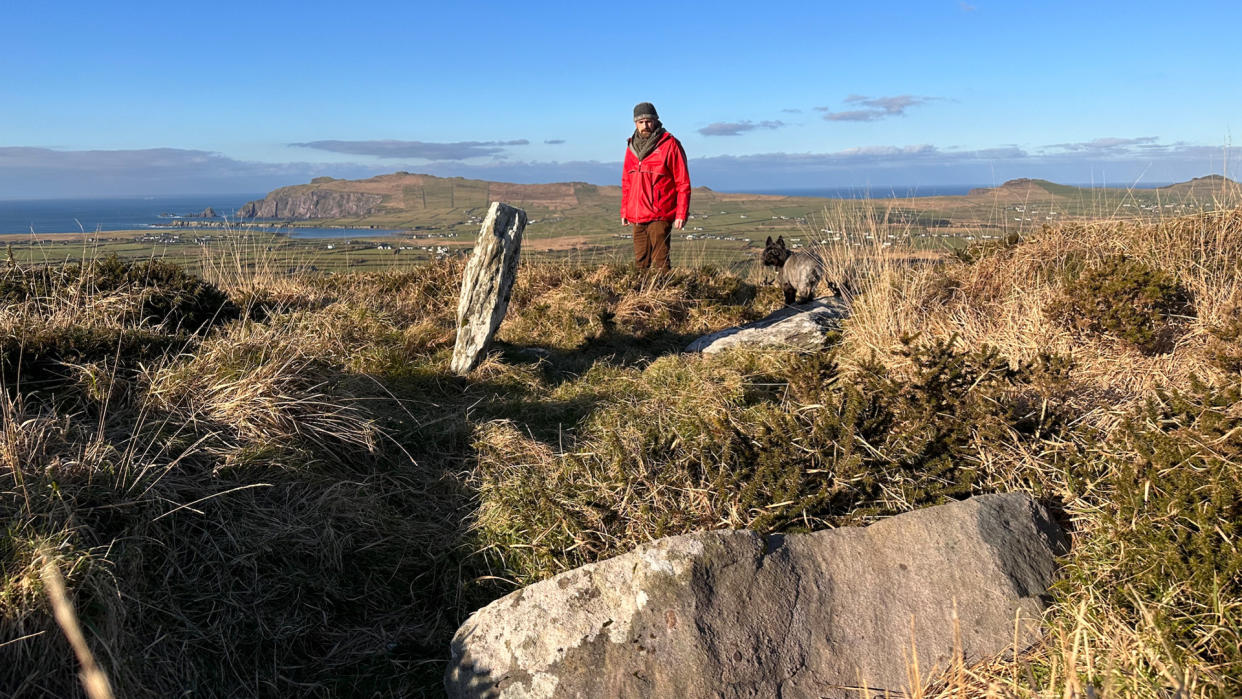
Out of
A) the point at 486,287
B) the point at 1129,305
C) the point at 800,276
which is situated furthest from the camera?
the point at 800,276

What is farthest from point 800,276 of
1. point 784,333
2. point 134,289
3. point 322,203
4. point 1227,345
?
point 322,203

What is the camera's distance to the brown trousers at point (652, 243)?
9.17m

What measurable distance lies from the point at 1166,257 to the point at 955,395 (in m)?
3.80

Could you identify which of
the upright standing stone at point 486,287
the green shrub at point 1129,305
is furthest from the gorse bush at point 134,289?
the green shrub at point 1129,305

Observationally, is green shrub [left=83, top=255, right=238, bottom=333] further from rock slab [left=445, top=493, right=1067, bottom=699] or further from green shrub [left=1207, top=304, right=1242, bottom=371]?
green shrub [left=1207, top=304, right=1242, bottom=371]

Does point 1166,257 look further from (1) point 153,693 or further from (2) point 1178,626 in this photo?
(1) point 153,693

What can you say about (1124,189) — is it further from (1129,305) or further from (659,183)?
(659,183)

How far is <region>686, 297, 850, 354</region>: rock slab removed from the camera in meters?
6.68

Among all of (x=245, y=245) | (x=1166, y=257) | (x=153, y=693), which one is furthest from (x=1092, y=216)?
(x=245, y=245)

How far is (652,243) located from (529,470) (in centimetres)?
564

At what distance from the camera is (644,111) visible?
874cm

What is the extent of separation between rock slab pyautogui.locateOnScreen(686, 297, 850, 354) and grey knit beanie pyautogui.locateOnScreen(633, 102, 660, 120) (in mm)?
3111

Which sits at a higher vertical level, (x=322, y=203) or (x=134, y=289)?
(x=322, y=203)


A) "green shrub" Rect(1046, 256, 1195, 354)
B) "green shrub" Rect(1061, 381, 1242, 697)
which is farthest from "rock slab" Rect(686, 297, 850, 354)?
"green shrub" Rect(1061, 381, 1242, 697)
